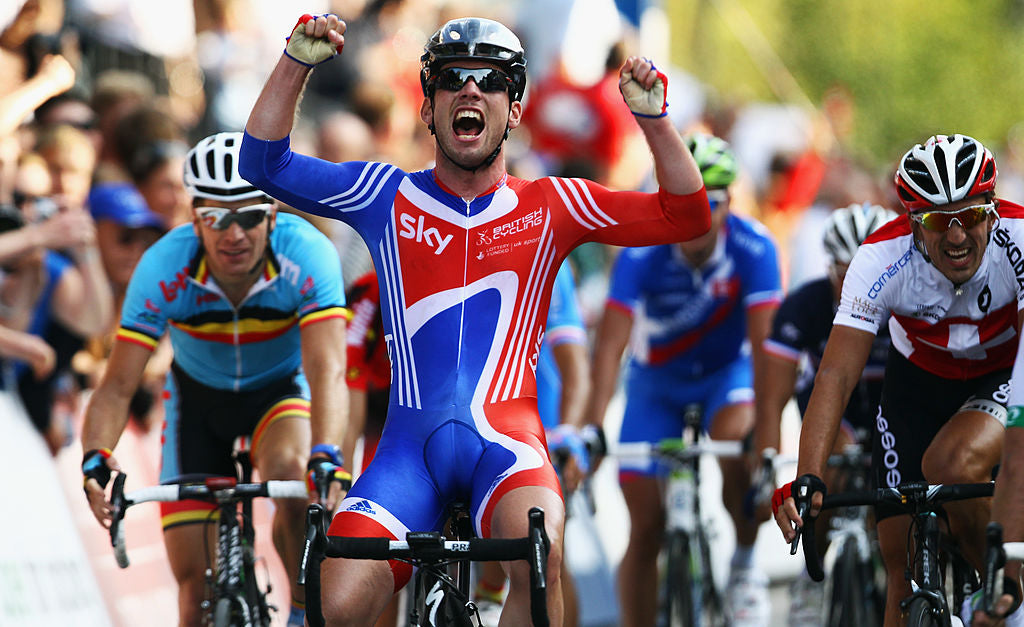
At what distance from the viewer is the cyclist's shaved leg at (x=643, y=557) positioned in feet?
29.4

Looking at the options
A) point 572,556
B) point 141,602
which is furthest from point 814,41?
point 141,602

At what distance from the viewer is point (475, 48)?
17.8ft

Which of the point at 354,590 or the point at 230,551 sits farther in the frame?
the point at 230,551

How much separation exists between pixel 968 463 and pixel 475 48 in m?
2.55

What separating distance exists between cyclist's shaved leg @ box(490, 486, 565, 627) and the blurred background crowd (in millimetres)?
4252

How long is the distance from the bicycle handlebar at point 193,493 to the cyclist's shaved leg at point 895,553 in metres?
2.44

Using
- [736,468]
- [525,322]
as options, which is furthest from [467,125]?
[736,468]

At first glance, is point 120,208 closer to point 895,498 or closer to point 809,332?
point 809,332

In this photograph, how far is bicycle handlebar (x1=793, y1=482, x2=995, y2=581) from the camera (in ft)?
17.4

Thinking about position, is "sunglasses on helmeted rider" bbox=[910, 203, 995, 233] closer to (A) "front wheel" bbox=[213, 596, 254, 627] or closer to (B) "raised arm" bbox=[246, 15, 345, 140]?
(B) "raised arm" bbox=[246, 15, 345, 140]

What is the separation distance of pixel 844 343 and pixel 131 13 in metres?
7.68

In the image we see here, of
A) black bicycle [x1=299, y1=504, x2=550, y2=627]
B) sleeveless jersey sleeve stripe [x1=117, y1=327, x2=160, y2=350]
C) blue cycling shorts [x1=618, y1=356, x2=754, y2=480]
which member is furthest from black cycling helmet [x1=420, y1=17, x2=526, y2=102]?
blue cycling shorts [x1=618, y1=356, x2=754, y2=480]

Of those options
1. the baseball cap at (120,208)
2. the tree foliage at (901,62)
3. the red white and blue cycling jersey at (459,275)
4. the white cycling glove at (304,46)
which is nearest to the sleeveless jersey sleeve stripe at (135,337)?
the red white and blue cycling jersey at (459,275)

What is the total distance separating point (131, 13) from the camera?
11.6 m
